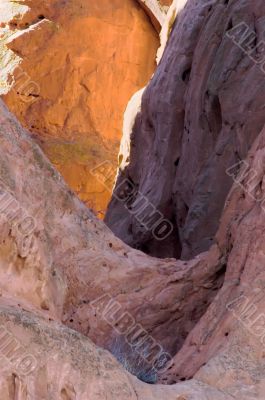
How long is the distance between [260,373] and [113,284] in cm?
241

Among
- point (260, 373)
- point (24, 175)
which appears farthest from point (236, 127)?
point (260, 373)

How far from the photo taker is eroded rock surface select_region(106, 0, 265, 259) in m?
10.8

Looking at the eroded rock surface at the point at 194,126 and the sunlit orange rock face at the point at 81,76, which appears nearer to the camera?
the eroded rock surface at the point at 194,126

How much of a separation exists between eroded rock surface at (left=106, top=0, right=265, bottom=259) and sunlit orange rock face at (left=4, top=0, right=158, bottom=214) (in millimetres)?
5051

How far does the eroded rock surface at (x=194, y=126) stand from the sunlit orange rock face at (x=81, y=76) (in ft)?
16.6

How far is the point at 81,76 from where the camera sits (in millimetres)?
19547

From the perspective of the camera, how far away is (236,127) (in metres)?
10.6

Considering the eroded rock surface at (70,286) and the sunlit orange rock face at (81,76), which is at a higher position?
the eroded rock surface at (70,286)

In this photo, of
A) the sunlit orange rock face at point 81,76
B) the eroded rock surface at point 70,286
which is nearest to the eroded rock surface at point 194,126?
the eroded rock surface at point 70,286

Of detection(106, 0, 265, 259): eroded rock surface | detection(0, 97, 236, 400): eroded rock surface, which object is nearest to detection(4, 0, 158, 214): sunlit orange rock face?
detection(106, 0, 265, 259): eroded rock surface

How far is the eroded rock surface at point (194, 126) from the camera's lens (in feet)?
35.3

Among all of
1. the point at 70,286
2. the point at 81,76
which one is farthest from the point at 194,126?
the point at 81,76

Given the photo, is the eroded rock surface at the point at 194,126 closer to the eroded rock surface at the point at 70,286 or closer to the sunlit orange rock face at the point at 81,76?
the eroded rock surface at the point at 70,286

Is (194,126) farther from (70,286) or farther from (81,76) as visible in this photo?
(81,76)
